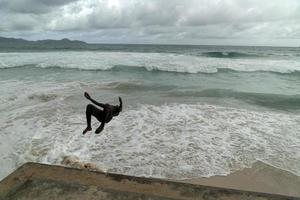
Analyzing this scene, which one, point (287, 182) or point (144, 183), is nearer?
point (144, 183)

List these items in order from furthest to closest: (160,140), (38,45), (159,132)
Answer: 1. (38,45)
2. (159,132)
3. (160,140)

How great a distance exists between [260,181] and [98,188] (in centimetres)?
339

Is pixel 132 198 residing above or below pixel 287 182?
above

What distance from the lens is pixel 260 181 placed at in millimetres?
4785

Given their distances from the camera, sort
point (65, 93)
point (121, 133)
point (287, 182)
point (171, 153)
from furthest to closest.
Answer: point (65, 93)
point (121, 133)
point (171, 153)
point (287, 182)

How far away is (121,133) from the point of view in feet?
22.3

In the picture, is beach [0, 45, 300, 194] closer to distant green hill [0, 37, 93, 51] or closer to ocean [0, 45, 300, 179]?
ocean [0, 45, 300, 179]

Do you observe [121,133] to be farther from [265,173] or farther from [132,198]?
[132,198]

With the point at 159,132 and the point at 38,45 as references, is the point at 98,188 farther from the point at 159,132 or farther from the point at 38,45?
the point at 38,45

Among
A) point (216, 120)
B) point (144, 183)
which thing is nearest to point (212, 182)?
point (144, 183)

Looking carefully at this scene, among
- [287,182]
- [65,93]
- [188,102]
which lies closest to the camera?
[287,182]

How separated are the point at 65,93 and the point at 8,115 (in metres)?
3.51

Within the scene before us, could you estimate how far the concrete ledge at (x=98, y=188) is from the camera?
89.6 inches

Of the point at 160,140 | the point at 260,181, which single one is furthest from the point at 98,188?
the point at 160,140
